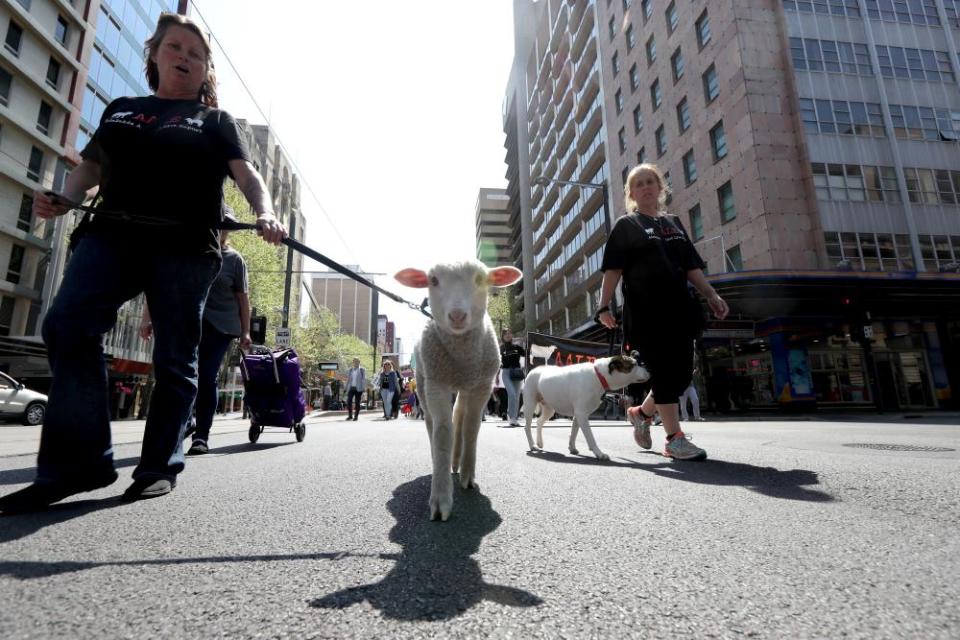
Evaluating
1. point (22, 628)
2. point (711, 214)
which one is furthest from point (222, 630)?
point (711, 214)

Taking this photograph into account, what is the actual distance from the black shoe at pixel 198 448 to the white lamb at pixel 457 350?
2862 mm

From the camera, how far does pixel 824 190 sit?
62.4 ft

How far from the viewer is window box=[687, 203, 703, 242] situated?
22.0 meters

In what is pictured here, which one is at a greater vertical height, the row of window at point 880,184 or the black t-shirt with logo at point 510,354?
the row of window at point 880,184

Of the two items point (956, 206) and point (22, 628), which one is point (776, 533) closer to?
point (22, 628)

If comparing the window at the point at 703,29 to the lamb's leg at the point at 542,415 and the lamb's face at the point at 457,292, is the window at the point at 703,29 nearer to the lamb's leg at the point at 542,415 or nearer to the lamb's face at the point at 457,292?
the lamb's leg at the point at 542,415

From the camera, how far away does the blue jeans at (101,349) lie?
199cm

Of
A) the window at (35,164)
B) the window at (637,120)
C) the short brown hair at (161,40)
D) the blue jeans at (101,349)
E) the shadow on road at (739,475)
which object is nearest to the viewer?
the blue jeans at (101,349)

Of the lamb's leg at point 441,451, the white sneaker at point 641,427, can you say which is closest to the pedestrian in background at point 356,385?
the white sneaker at point 641,427

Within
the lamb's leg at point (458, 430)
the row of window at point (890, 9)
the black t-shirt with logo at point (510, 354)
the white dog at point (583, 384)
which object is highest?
the row of window at point (890, 9)

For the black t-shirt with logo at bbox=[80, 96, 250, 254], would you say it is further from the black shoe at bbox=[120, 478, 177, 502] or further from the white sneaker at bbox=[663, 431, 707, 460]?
the white sneaker at bbox=[663, 431, 707, 460]

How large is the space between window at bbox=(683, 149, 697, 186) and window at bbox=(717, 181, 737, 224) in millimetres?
1974

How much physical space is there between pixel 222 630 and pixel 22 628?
375 mm

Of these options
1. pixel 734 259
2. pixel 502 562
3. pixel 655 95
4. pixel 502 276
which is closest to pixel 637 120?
pixel 655 95
